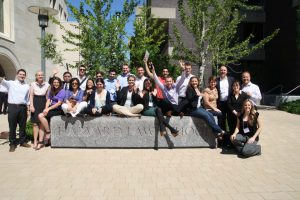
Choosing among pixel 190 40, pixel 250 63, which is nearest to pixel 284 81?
pixel 250 63

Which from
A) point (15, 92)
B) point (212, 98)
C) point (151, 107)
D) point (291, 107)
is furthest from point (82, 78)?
point (291, 107)

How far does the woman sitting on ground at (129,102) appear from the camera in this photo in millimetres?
7100

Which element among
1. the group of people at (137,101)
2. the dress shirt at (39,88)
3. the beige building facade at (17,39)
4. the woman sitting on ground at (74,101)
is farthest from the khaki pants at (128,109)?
the beige building facade at (17,39)

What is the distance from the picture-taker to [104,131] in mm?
7051

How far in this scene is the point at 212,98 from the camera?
7355mm

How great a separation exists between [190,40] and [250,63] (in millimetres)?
9771

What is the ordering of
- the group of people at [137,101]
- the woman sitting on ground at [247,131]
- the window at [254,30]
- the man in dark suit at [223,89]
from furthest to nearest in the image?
1. the window at [254,30]
2. the man in dark suit at [223,89]
3. the group of people at [137,101]
4. the woman sitting on ground at [247,131]

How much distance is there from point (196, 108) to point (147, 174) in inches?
105

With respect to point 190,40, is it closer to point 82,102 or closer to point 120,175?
point 82,102

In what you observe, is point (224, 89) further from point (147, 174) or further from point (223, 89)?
point (147, 174)

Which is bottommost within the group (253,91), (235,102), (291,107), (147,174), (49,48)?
(147,174)

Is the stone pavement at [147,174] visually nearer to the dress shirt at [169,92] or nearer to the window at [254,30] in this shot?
the dress shirt at [169,92]

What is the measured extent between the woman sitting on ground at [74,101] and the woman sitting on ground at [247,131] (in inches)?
151

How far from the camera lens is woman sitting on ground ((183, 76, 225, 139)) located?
22.6 feet
